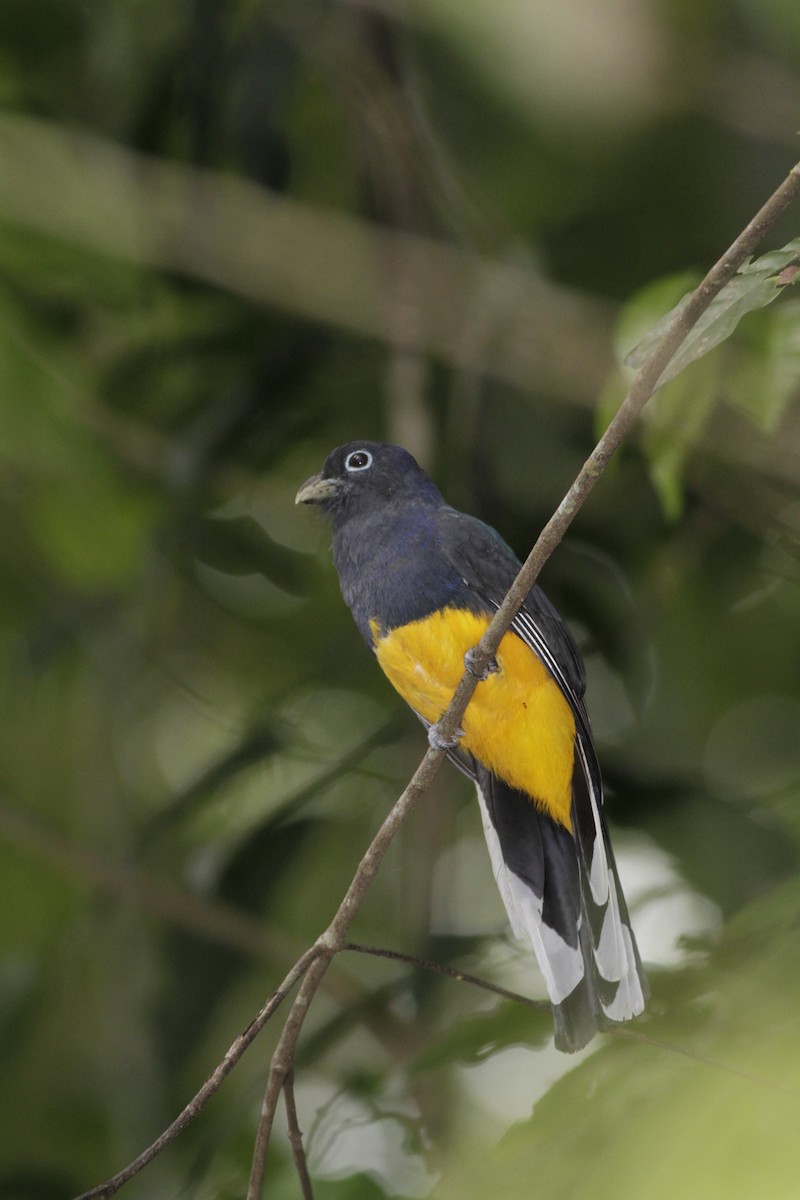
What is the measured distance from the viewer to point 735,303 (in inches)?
60.2

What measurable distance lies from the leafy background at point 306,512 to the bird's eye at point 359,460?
0.62m

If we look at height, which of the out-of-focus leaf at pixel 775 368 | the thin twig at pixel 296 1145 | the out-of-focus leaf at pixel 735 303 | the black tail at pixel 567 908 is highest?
the out-of-focus leaf at pixel 775 368

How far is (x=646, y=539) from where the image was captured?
3803 millimetres

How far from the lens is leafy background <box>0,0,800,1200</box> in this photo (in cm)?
334

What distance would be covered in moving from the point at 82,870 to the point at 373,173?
2.28 m

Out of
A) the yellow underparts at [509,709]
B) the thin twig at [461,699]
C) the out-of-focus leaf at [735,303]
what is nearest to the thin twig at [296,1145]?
the thin twig at [461,699]

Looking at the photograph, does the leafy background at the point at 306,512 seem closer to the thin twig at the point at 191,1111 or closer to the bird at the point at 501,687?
the bird at the point at 501,687

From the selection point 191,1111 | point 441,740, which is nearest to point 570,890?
point 441,740

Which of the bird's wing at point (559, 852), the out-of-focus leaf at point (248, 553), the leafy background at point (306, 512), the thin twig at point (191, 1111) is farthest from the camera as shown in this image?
the out-of-focus leaf at point (248, 553)

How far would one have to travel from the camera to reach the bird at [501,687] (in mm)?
2793

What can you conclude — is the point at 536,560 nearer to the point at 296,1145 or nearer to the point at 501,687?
the point at 296,1145

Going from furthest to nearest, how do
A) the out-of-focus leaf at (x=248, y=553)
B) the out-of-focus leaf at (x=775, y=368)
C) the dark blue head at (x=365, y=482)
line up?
the out-of-focus leaf at (x=248, y=553) → the dark blue head at (x=365, y=482) → the out-of-focus leaf at (x=775, y=368)

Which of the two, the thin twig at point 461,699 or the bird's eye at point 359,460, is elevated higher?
the bird's eye at point 359,460

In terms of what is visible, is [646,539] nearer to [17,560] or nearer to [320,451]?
[320,451]
